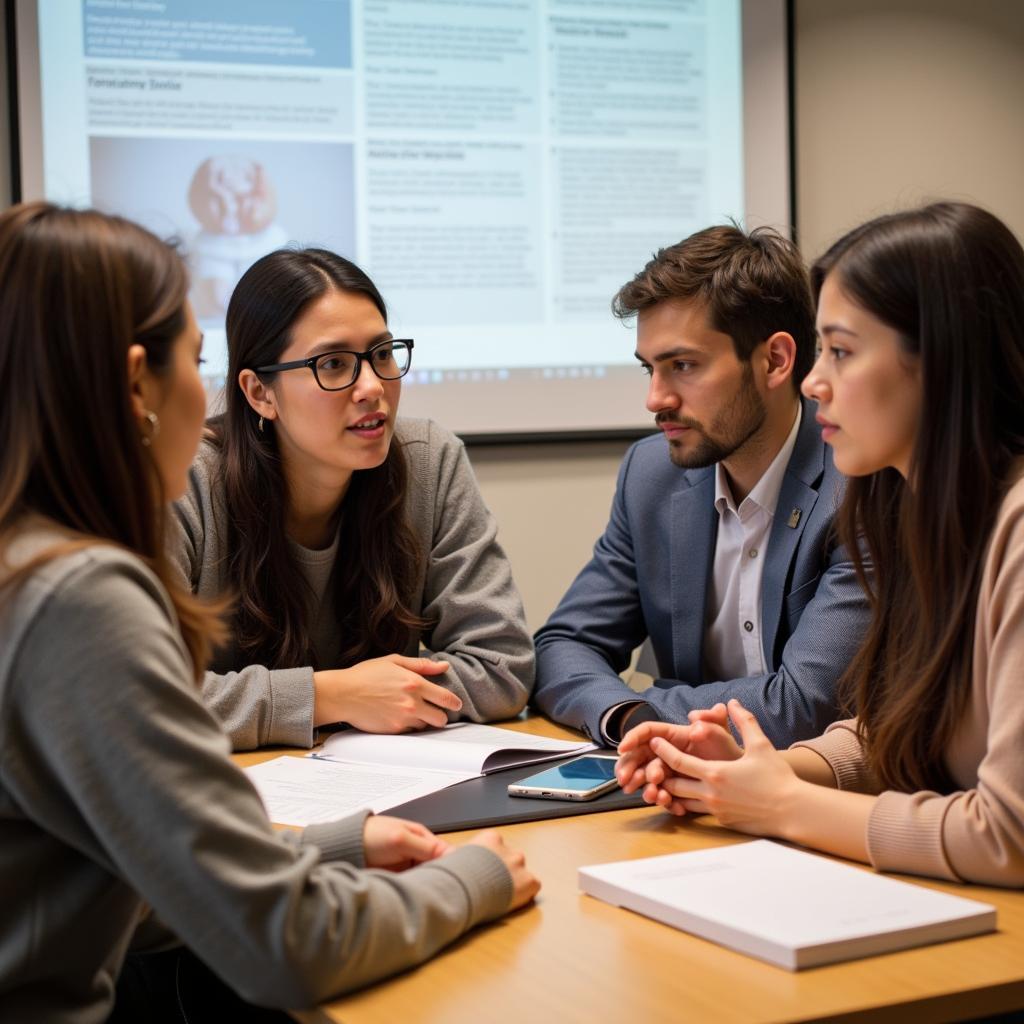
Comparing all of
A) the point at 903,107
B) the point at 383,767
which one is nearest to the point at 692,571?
the point at 383,767

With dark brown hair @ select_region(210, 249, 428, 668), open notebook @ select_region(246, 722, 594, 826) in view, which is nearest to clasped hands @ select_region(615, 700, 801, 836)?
open notebook @ select_region(246, 722, 594, 826)

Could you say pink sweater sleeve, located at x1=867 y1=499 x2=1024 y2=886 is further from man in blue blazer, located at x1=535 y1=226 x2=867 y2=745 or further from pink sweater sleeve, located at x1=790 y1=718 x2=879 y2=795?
man in blue blazer, located at x1=535 y1=226 x2=867 y2=745

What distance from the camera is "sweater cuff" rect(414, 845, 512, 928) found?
44.9 inches

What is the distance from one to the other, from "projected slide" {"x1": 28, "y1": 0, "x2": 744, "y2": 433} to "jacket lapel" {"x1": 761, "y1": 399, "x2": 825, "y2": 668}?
1.47m

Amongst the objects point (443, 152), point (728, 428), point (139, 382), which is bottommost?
point (728, 428)

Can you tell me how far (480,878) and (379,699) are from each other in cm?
Answer: 79

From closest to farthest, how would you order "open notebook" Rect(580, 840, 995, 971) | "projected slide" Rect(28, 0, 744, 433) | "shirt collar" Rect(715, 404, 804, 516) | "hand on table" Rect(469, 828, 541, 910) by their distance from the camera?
"open notebook" Rect(580, 840, 995, 971)
"hand on table" Rect(469, 828, 541, 910)
"shirt collar" Rect(715, 404, 804, 516)
"projected slide" Rect(28, 0, 744, 433)

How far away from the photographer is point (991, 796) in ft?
4.01

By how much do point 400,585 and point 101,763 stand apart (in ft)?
4.25

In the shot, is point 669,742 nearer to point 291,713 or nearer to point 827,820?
point 827,820

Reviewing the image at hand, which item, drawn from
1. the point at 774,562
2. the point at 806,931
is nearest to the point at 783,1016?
the point at 806,931

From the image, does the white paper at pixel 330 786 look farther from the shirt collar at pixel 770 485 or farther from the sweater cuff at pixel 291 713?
the shirt collar at pixel 770 485

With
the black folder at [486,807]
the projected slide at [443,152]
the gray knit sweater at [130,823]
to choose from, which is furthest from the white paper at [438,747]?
the projected slide at [443,152]

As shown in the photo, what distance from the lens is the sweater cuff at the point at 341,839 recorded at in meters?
1.25
